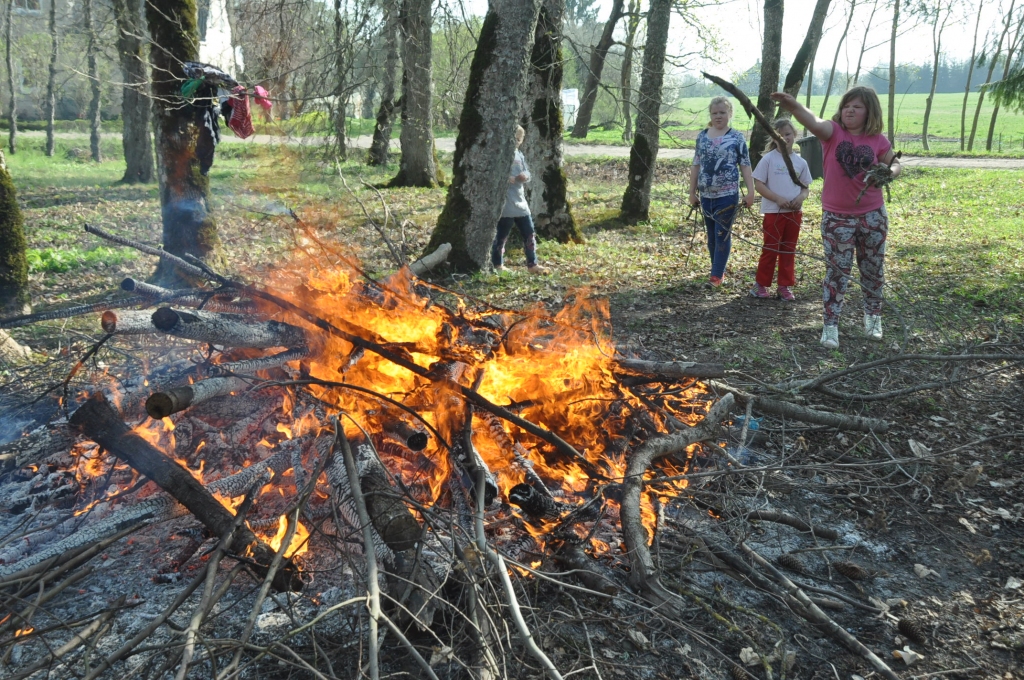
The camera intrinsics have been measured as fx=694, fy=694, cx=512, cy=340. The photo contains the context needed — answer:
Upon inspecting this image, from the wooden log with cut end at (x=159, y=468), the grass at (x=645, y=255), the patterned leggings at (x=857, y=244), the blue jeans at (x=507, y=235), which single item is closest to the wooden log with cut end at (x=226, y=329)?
the wooden log with cut end at (x=159, y=468)

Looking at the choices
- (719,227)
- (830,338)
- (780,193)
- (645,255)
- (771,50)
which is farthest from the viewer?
(771,50)

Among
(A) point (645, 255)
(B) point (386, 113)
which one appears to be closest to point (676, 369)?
(A) point (645, 255)

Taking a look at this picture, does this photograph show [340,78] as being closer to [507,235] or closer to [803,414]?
[507,235]

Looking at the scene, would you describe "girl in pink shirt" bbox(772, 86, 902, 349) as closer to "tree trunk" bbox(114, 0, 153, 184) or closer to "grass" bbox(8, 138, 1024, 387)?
"grass" bbox(8, 138, 1024, 387)

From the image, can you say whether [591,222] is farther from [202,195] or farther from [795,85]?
[202,195]

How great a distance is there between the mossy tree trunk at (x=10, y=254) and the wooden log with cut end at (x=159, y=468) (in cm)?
396

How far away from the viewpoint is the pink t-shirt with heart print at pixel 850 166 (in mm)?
5422

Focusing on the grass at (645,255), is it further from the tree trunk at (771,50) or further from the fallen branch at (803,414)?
the tree trunk at (771,50)

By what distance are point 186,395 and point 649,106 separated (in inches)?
385

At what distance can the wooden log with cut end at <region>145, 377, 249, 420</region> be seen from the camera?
2848 millimetres

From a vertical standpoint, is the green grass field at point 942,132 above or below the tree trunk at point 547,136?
above

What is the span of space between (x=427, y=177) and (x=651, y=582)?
13456 mm

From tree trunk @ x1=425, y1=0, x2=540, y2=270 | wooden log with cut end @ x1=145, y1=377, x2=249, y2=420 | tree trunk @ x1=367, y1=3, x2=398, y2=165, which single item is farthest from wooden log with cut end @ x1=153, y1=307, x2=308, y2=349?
tree trunk @ x1=367, y1=3, x2=398, y2=165

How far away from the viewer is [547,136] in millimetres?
10125
